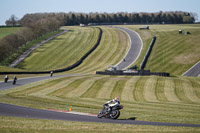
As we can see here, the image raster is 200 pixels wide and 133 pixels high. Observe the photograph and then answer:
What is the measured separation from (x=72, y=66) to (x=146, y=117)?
72.1 m

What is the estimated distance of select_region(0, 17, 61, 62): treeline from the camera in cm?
11341

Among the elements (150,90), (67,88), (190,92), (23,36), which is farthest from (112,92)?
(23,36)

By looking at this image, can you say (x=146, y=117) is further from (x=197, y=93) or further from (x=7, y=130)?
(x=197, y=93)

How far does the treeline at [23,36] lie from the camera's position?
113412 millimetres

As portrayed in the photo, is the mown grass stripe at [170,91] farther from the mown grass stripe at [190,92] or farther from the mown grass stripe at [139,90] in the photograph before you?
the mown grass stripe at [139,90]

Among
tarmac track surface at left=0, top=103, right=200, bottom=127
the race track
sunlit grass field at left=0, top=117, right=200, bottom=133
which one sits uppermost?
sunlit grass field at left=0, top=117, right=200, bottom=133

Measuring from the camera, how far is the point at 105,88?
4722 cm

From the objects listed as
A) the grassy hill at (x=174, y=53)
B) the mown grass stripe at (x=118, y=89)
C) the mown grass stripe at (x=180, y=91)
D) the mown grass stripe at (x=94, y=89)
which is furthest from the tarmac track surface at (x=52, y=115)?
the grassy hill at (x=174, y=53)

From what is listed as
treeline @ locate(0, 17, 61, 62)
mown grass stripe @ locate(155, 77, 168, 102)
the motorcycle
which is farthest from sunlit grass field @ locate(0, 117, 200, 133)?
treeline @ locate(0, 17, 61, 62)

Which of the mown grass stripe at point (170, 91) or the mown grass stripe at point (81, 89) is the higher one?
the mown grass stripe at point (81, 89)

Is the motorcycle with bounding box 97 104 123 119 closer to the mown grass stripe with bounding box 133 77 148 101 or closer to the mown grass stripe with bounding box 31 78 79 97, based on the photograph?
the mown grass stripe with bounding box 133 77 148 101

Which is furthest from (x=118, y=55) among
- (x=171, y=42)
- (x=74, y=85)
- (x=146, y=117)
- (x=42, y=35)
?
(x=146, y=117)

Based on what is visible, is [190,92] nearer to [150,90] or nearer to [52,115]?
[150,90]

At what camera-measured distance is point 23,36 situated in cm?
13462
